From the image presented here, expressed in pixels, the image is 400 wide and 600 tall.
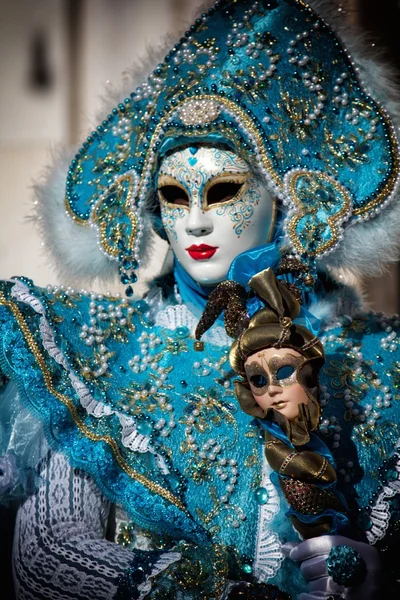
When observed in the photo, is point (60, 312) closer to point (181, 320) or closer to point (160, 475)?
point (181, 320)

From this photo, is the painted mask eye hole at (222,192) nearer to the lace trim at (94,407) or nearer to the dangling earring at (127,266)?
the dangling earring at (127,266)

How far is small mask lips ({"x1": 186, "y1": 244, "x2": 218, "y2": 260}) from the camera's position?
1.76 meters

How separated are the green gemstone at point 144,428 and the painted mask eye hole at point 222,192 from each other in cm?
41

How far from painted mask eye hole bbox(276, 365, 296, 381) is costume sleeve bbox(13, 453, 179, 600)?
13.1 inches

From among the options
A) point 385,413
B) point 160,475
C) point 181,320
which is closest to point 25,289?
point 181,320

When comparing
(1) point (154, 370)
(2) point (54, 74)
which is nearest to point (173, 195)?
(1) point (154, 370)

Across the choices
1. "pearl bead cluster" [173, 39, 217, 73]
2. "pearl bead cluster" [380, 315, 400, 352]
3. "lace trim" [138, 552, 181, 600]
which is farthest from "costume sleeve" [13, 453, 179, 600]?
→ "pearl bead cluster" [173, 39, 217, 73]

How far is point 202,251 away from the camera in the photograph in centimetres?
176

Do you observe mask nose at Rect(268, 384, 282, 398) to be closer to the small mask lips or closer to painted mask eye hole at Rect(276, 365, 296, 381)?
painted mask eye hole at Rect(276, 365, 296, 381)

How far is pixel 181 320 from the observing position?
1.90 meters

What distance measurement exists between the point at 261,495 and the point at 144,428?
23 centimetres

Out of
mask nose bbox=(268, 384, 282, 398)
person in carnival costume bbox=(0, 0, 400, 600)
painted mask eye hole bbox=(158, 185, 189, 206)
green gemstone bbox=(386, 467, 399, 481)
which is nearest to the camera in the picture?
mask nose bbox=(268, 384, 282, 398)

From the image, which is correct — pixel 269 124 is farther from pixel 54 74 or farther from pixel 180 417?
pixel 54 74

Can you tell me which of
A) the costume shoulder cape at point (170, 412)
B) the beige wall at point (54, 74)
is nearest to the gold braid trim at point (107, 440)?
the costume shoulder cape at point (170, 412)
